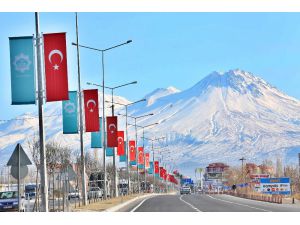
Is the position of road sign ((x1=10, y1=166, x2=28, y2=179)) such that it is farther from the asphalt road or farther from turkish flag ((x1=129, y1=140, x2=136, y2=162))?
turkish flag ((x1=129, y1=140, x2=136, y2=162))

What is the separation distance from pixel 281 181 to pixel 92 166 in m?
63.3

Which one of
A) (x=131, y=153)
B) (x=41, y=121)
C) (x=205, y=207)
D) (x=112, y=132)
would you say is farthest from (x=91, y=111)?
(x=131, y=153)

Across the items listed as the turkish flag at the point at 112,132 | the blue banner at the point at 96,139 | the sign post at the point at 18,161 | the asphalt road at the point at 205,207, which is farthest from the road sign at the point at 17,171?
the turkish flag at the point at 112,132

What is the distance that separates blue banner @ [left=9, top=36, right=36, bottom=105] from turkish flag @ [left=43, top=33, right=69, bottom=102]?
1231 millimetres

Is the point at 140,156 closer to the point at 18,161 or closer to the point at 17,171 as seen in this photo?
the point at 17,171

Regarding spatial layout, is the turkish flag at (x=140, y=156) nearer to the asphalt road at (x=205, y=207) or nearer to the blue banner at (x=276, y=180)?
the blue banner at (x=276, y=180)

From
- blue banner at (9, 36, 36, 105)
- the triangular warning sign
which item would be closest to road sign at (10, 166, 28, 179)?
the triangular warning sign

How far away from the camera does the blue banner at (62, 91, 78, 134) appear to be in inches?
2002

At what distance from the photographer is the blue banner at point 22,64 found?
3569 cm

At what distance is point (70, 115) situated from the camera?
2004 inches

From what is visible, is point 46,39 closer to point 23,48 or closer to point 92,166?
point 23,48

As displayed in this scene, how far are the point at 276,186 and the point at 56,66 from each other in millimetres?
45621

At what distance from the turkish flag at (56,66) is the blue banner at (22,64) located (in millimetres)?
1231

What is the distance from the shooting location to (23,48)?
35.7 metres
